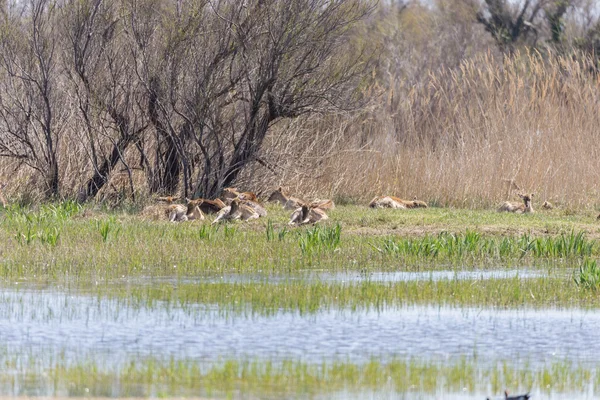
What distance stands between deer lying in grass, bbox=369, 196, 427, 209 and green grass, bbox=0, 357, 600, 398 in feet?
34.6

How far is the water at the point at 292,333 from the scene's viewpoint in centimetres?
779

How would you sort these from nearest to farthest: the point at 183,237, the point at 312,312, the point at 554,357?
the point at 554,357
the point at 312,312
the point at 183,237

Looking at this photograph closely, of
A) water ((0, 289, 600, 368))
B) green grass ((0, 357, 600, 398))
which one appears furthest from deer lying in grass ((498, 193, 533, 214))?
green grass ((0, 357, 600, 398))

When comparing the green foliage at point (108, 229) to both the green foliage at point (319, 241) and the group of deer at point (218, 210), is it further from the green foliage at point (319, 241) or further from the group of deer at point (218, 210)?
the green foliage at point (319, 241)

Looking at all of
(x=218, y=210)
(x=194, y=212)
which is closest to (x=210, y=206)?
(x=218, y=210)

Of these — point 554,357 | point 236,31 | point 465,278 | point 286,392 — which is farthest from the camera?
point 236,31

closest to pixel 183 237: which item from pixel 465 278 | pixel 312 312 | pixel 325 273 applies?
pixel 325 273

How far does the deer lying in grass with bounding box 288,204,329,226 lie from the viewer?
51.3 ft

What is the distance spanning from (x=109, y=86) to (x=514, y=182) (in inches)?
282

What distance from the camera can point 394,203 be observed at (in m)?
18.0

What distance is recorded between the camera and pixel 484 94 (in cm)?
2130

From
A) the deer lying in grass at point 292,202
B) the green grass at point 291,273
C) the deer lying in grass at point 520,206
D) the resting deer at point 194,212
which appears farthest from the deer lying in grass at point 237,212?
the deer lying in grass at point 520,206

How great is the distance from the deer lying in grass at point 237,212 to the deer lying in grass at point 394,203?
2.84 metres

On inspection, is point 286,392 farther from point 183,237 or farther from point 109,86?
point 109,86
